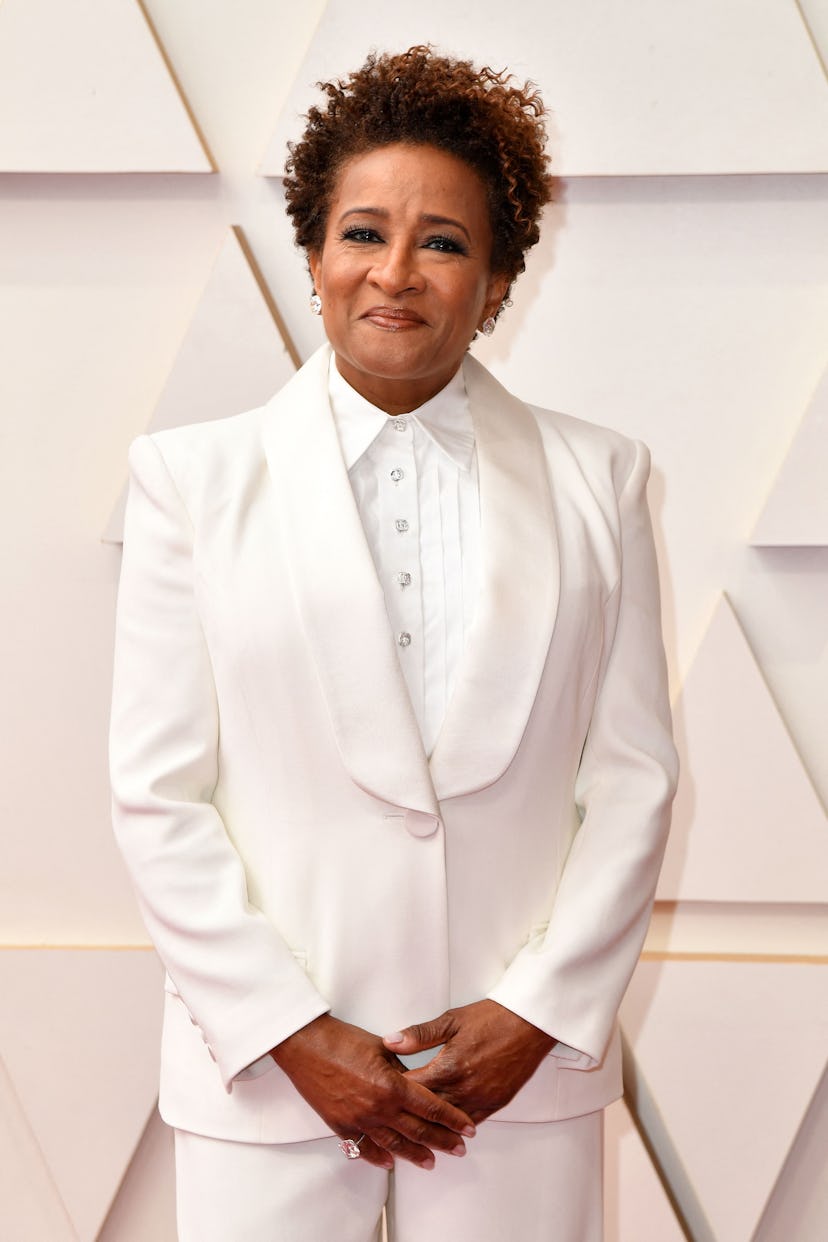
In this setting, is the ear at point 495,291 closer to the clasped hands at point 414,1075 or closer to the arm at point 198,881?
the arm at point 198,881

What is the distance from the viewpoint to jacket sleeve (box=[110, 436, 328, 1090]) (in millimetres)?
1248

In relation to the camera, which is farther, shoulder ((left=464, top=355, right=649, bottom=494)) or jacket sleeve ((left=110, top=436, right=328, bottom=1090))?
shoulder ((left=464, top=355, right=649, bottom=494))

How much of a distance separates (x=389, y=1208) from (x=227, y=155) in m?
1.55

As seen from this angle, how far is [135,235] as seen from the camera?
84.2 inches

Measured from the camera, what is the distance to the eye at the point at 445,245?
1.32 metres

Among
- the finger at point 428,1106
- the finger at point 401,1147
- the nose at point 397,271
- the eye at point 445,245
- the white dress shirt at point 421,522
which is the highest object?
the eye at point 445,245

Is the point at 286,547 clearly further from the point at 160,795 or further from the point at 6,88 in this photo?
the point at 6,88

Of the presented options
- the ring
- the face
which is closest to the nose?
the face

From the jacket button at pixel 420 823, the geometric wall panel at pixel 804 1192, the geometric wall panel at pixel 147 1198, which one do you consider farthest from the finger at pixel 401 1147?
the geometric wall panel at pixel 804 1192

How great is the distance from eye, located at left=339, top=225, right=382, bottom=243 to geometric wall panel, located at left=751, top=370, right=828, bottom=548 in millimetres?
1057

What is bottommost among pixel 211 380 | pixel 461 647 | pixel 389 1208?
pixel 389 1208

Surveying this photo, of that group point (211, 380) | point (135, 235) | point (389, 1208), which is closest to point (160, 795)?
point (389, 1208)

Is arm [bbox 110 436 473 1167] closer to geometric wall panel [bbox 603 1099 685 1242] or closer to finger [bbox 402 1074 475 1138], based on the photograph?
finger [bbox 402 1074 475 1138]

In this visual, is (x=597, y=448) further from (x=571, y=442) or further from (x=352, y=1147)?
(x=352, y=1147)
